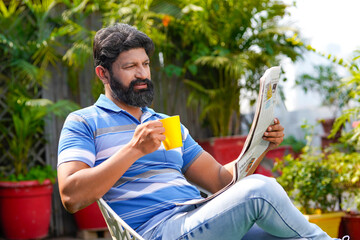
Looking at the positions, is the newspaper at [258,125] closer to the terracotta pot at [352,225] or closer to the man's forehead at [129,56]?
the man's forehead at [129,56]

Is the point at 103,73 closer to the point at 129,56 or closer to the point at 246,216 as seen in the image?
the point at 129,56

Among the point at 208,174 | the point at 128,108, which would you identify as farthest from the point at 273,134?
the point at 128,108

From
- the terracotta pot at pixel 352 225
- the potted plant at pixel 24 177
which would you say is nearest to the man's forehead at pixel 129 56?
the terracotta pot at pixel 352 225

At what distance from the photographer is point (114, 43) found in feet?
5.71

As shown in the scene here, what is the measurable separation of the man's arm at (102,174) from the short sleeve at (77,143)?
0.07 metres

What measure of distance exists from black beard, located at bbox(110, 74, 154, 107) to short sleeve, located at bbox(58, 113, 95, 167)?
21 centimetres

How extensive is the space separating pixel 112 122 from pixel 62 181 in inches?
13.3

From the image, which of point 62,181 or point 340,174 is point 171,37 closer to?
point 340,174

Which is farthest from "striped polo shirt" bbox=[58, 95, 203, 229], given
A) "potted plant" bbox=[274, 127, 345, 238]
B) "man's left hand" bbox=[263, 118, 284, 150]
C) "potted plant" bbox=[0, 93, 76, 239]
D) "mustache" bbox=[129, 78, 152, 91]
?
"potted plant" bbox=[0, 93, 76, 239]

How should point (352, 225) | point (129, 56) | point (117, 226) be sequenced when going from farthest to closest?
point (352, 225) < point (129, 56) < point (117, 226)

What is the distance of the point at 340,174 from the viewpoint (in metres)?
3.06

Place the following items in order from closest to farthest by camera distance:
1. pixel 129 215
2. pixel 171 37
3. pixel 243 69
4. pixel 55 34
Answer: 1. pixel 129 215
2. pixel 55 34
3. pixel 243 69
4. pixel 171 37

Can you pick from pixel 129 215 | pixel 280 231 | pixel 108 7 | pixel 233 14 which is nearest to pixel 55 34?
pixel 108 7

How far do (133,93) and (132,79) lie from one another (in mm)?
54
